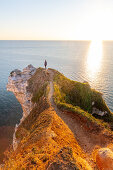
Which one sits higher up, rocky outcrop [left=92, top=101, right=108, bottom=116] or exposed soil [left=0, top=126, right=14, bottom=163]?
rocky outcrop [left=92, top=101, right=108, bottom=116]

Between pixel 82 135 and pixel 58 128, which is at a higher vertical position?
pixel 58 128

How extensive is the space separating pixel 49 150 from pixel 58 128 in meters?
5.02

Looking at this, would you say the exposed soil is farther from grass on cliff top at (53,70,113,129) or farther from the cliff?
grass on cliff top at (53,70,113,129)

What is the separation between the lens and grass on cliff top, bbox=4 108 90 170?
9.73 m

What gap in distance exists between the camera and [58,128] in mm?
16766

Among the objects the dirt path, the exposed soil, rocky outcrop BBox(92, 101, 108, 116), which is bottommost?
the exposed soil

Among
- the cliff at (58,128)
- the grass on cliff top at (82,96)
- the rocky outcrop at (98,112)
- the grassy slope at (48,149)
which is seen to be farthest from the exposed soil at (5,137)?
the rocky outcrop at (98,112)

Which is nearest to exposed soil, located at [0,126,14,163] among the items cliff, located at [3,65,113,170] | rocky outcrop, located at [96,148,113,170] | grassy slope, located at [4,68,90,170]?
cliff, located at [3,65,113,170]

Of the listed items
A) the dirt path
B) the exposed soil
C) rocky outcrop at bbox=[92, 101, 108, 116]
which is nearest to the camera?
the dirt path

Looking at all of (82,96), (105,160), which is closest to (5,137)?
(82,96)

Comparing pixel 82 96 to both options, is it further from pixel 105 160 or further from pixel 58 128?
pixel 105 160

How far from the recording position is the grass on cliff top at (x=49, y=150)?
9730mm

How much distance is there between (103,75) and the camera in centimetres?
8194

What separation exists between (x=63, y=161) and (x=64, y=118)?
10941 mm
